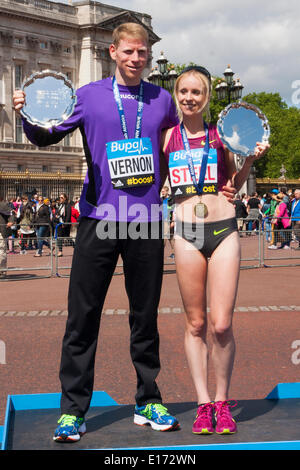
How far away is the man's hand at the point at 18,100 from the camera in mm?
3879

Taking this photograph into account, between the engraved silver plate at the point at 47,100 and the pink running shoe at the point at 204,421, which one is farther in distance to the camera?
the engraved silver plate at the point at 47,100

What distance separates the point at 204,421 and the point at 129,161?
144 cm

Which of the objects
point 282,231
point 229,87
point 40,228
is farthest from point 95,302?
point 229,87

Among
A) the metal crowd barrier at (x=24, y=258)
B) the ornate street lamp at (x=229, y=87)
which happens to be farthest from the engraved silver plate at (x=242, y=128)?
the ornate street lamp at (x=229, y=87)

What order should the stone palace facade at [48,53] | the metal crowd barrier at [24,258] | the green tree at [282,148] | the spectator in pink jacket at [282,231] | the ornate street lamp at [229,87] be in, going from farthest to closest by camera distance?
the green tree at [282,148], the stone palace facade at [48,53], the ornate street lamp at [229,87], the spectator in pink jacket at [282,231], the metal crowd barrier at [24,258]

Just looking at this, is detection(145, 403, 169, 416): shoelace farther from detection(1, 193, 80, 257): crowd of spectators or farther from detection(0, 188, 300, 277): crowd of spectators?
detection(0, 188, 300, 277): crowd of spectators

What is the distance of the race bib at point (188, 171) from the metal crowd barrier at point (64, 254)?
9.26 metres

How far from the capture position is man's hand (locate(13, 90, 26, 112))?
153 inches

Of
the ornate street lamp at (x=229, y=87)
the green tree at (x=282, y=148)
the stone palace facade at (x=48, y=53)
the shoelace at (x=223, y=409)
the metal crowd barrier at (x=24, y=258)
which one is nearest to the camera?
the shoelace at (x=223, y=409)

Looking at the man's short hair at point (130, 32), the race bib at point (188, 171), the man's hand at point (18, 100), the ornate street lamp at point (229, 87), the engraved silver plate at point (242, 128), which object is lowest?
the race bib at point (188, 171)

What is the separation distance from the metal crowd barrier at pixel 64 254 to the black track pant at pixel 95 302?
361 inches

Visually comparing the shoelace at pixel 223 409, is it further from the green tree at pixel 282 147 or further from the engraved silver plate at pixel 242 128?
the green tree at pixel 282 147

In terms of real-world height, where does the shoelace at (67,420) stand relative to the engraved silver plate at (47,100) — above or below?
below

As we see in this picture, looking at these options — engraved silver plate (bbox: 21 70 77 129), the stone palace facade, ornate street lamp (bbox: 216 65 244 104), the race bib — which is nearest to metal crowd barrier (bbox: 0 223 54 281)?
engraved silver plate (bbox: 21 70 77 129)
